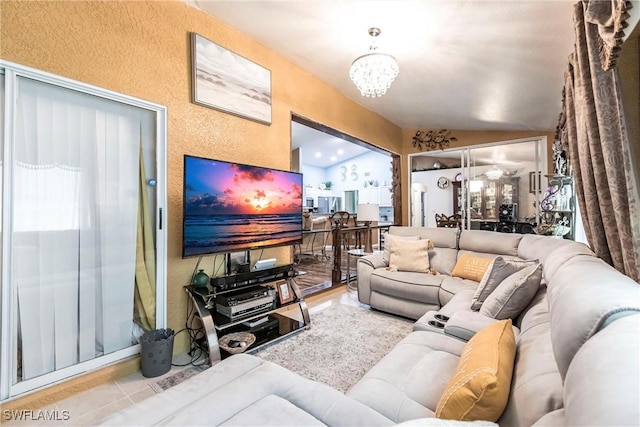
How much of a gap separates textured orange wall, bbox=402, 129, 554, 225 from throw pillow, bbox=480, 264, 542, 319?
3.59m

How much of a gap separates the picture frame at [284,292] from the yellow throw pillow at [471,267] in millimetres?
1795

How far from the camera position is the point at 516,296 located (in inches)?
67.6

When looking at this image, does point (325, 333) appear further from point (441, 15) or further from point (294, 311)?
point (441, 15)

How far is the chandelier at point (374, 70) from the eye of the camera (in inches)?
94.1

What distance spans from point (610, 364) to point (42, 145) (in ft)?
8.77

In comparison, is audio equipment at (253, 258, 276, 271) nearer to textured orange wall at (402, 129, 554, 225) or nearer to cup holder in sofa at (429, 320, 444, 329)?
cup holder in sofa at (429, 320, 444, 329)

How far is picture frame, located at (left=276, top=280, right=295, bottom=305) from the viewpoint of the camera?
2.69 metres

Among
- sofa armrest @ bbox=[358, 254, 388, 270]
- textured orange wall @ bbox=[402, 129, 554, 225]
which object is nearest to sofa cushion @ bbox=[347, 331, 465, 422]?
sofa armrest @ bbox=[358, 254, 388, 270]

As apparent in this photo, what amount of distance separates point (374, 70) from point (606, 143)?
1704 millimetres

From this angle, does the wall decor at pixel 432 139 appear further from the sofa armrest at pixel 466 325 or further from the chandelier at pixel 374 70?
the sofa armrest at pixel 466 325

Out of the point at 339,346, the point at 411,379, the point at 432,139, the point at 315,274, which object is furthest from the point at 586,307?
the point at 432,139

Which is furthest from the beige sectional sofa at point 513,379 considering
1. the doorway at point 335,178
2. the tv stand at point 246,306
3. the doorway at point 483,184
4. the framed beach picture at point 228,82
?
the doorway at point 335,178

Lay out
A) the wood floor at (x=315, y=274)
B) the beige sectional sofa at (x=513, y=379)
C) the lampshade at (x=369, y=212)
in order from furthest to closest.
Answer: the lampshade at (x=369, y=212)
the wood floor at (x=315, y=274)
the beige sectional sofa at (x=513, y=379)

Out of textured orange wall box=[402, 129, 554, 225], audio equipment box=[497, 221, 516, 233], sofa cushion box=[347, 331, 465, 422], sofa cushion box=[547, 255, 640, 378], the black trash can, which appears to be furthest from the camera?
audio equipment box=[497, 221, 516, 233]
